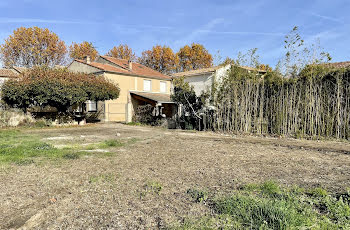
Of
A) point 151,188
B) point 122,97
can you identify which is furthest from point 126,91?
point 151,188

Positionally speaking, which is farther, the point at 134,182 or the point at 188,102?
the point at 188,102

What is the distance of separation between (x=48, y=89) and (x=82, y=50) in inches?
995

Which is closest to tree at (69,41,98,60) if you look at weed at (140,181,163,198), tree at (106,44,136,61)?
tree at (106,44,136,61)

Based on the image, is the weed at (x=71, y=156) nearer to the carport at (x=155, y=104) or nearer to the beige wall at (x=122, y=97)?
the beige wall at (x=122, y=97)

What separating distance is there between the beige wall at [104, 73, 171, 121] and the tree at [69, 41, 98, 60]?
17.5 meters

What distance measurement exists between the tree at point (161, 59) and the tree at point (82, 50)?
8.25 m

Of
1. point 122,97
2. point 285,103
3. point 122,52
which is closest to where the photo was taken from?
point 285,103

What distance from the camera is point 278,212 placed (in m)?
2.19

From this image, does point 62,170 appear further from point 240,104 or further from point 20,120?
point 20,120

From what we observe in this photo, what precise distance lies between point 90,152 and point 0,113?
1048 centimetres

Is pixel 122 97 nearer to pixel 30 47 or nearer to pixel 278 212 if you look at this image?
pixel 30 47

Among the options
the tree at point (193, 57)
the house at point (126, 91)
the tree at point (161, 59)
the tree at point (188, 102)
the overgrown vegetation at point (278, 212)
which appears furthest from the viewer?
the tree at point (193, 57)

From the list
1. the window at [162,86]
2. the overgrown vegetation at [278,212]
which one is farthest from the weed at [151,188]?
the window at [162,86]

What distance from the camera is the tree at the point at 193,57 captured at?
36469 mm
